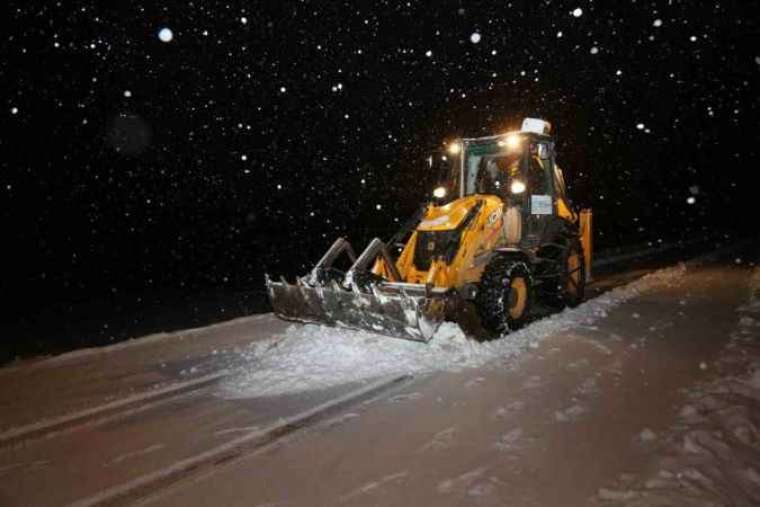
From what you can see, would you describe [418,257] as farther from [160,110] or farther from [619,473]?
[160,110]

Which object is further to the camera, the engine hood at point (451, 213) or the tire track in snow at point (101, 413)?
the engine hood at point (451, 213)

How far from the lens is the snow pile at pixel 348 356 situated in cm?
611

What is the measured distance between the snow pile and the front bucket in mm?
266

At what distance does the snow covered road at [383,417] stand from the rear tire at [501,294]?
34cm

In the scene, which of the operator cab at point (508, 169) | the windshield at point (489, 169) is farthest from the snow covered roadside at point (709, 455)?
the windshield at point (489, 169)

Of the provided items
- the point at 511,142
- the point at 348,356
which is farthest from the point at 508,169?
the point at 348,356

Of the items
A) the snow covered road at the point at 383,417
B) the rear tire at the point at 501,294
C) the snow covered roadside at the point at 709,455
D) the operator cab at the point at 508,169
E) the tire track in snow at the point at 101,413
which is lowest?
the snow covered roadside at the point at 709,455

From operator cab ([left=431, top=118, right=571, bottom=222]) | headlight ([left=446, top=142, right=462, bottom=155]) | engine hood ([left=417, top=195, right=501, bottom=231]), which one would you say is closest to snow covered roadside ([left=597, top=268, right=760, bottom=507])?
engine hood ([left=417, top=195, right=501, bottom=231])

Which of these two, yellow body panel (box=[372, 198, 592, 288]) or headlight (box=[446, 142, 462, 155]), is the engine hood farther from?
headlight (box=[446, 142, 462, 155])

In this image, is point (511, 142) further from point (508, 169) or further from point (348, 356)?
point (348, 356)

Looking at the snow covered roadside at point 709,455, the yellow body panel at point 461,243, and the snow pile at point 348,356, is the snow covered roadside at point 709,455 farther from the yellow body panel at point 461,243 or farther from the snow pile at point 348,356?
the yellow body panel at point 461,243

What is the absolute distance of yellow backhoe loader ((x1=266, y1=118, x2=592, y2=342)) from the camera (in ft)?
23.0

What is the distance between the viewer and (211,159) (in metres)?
16.3

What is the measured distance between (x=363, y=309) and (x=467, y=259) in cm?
161
